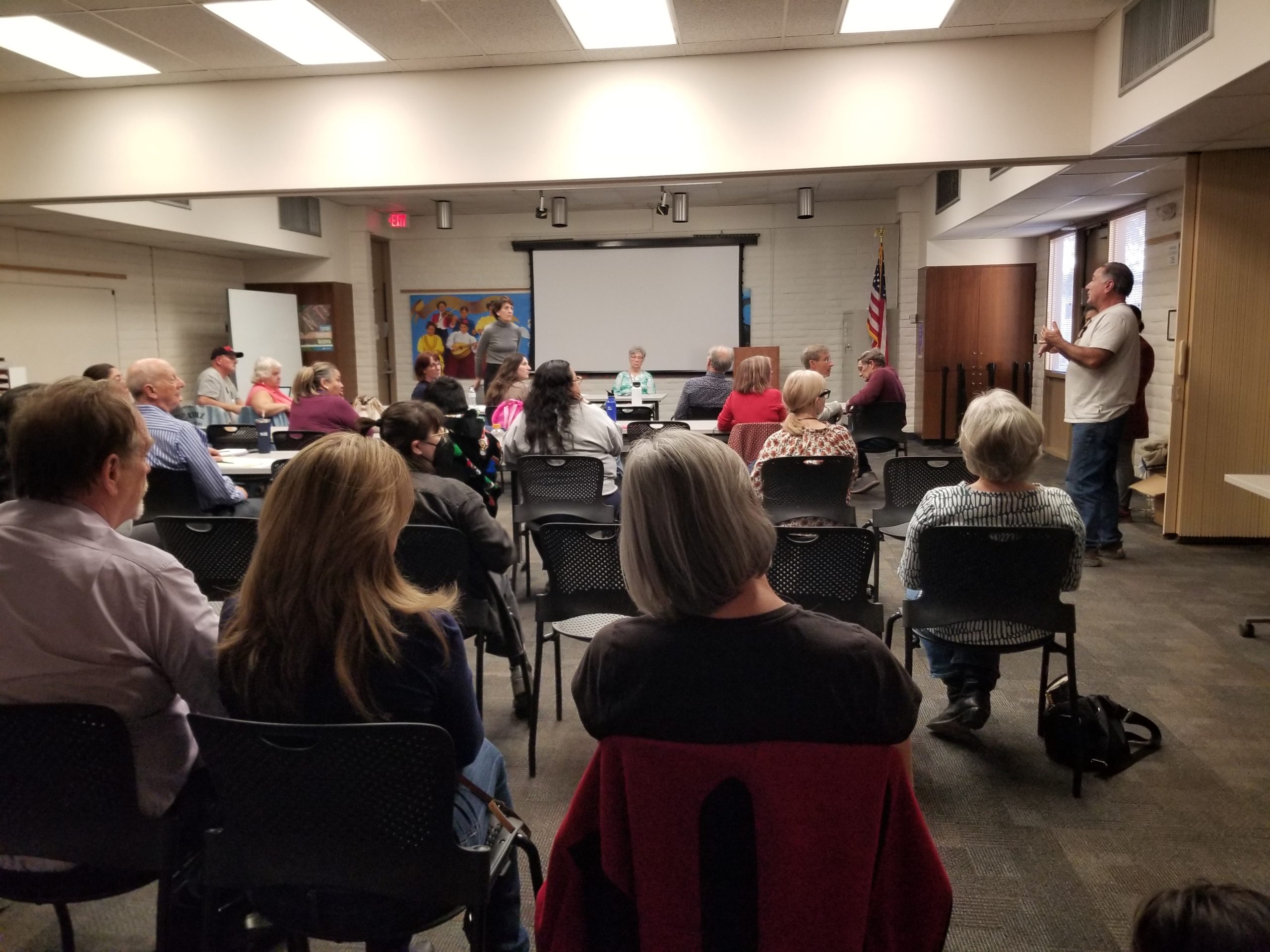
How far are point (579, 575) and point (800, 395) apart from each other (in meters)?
1.73

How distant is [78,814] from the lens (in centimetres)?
144

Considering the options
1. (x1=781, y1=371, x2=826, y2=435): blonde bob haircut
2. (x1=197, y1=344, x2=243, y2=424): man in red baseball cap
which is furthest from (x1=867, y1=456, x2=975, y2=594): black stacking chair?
(x1=197, y1=344, x2=243, y2=424): man in red baseball cap

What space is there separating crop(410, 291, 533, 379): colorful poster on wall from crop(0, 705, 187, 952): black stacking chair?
9880 mm

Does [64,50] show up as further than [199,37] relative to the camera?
Yes

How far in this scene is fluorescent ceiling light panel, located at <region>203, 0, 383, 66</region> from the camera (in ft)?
14.6

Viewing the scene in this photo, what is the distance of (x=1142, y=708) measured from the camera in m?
3.11

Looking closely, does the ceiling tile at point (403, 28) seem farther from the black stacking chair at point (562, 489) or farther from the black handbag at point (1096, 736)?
the black handbag at point (1096, 736)

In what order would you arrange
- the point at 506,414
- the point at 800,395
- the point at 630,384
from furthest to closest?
the point at 630,384
the point at 506,414
the point at 800,395

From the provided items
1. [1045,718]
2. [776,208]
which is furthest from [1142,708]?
[776,208]

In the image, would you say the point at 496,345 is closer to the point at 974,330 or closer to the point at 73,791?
the point at 974,330

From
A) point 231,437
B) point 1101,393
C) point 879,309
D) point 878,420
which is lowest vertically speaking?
point 878,420

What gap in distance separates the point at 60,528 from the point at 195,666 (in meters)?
0.31

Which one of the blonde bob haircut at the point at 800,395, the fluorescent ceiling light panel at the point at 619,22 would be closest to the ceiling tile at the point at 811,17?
the fluorescent ceiling light panel at the point at 619,22

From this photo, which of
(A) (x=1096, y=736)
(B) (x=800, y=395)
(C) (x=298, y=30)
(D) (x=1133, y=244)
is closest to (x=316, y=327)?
(C) (x=298, y=30)
